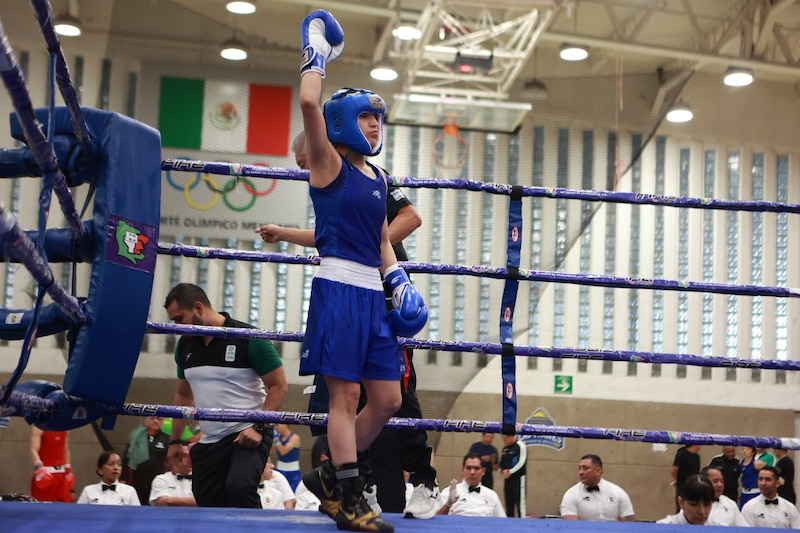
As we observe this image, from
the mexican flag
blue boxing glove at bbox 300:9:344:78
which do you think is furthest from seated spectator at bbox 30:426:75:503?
blue boxing glove at bbox 300:9:344:78

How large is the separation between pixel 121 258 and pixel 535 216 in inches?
219

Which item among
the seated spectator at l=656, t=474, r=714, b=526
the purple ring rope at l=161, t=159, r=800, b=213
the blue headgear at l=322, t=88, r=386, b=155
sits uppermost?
the blue headgear at l=322, t=88, r=386, b=155

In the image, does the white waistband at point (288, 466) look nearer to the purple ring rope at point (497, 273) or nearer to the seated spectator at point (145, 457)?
the seated spectator at point (145, 457)

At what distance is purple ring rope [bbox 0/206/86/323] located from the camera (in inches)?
63.5

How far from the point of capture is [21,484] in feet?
29.9

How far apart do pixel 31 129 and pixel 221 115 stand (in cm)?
604

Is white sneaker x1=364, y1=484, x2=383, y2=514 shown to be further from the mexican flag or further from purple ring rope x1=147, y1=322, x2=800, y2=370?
the mexican flag

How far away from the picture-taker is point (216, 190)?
23.8 feet

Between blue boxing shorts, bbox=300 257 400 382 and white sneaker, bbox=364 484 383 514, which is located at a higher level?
blue boxing shorts, bbox=300 257 400 382

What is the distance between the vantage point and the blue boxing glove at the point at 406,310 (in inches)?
96.3

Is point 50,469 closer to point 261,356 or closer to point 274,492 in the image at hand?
point 274,492

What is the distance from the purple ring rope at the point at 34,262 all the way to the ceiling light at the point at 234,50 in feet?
18.7

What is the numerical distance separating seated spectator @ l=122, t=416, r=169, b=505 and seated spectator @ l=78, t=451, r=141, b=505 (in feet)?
3.16

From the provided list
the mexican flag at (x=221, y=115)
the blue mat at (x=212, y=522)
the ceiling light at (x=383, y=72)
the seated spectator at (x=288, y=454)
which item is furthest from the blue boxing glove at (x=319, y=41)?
the ceiling light at (x=383, y=72)
